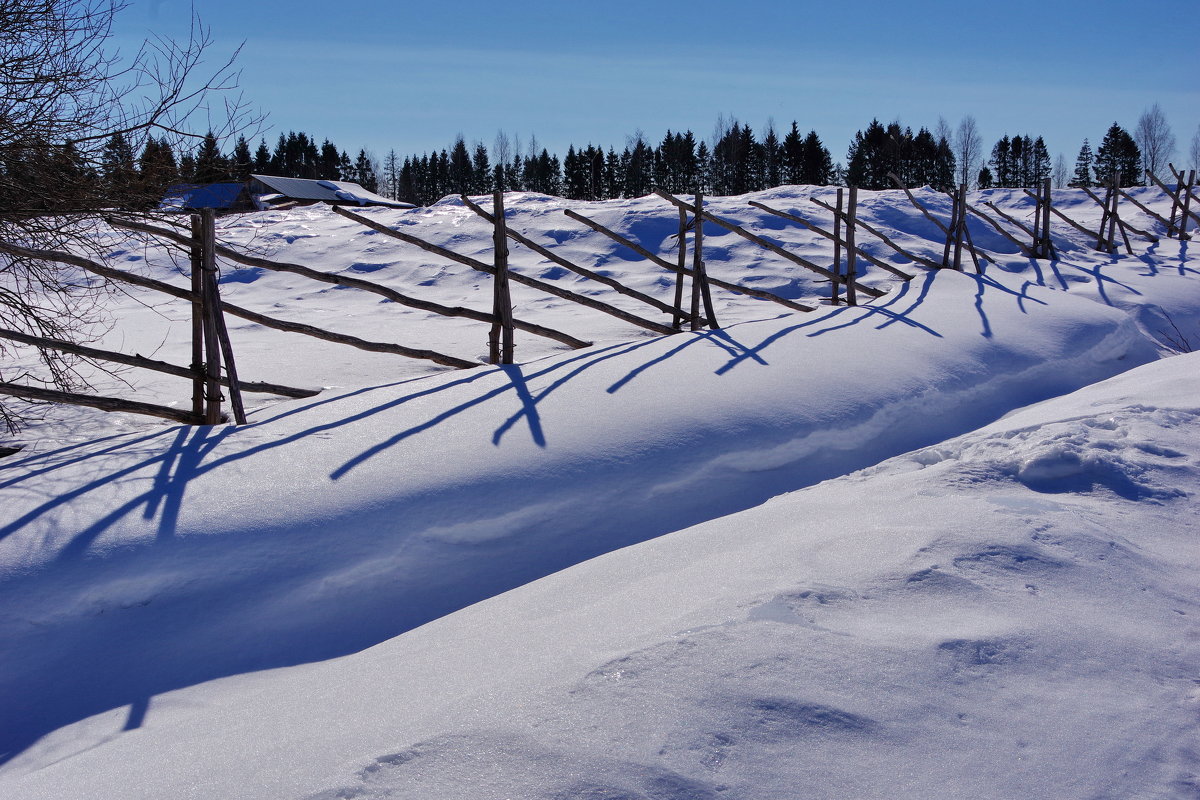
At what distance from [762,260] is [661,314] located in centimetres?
340

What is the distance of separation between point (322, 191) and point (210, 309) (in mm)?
31152

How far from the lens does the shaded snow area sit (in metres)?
1.84

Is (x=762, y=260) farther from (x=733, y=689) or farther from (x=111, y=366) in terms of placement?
(x=733, y=689)

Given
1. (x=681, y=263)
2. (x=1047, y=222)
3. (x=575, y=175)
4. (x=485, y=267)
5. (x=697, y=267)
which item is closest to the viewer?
(x=485, y=267)

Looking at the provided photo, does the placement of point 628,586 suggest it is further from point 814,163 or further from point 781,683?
point 814,163

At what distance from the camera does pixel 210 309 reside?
4484mm

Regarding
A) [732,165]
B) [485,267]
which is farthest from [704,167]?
[485,267]

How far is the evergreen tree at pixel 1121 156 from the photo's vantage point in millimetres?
45906

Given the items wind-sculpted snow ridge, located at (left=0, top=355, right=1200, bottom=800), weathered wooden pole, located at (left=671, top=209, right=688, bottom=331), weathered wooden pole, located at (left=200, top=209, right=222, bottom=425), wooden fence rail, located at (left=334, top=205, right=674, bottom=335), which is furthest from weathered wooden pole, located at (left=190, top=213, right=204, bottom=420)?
weathered wooden pole, located at (left=671, top=209, right=688, bottom=331)

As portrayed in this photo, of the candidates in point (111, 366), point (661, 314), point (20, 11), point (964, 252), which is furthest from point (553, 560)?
point (964, 252)

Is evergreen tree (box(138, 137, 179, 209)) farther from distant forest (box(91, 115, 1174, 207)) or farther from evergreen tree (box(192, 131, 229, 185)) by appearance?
distant forest (box(91, 115, 1174, 207))

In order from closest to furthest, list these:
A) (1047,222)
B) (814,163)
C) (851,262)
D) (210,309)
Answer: (210,309), (851,262), (1047,222), (814,163)

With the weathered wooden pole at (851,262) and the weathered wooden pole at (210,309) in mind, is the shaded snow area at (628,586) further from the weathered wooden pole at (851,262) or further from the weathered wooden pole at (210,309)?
the weathered wooden pole at (851,262)

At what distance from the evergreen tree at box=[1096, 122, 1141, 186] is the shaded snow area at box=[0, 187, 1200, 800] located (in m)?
49.3
